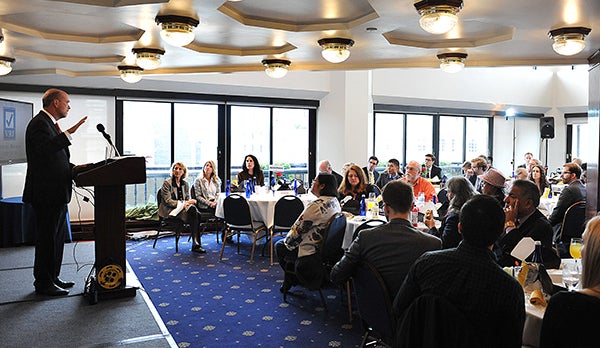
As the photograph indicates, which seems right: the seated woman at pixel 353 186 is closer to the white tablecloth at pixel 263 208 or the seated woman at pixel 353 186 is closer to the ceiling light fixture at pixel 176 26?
the white tablecloth at pixel 263 208

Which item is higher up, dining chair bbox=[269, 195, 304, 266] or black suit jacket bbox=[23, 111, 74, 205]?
black suit jacket bbox=[23, 111, 74, 205]

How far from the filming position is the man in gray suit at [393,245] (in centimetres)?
275

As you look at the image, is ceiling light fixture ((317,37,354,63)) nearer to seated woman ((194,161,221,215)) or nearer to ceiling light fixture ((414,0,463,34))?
ceiling light fixture ((414,0,463,34))

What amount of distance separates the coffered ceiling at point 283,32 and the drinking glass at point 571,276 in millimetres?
1953

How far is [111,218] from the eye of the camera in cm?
392

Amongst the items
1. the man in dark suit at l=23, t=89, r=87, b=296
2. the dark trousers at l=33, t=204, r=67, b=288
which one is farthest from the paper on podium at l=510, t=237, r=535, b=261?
the dark trousers at l=33, t=204, r=67, b=288

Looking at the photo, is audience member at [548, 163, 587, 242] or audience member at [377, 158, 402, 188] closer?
audience member at [548, 163, 587, 242]

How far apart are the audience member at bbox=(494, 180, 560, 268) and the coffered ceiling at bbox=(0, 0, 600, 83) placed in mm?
1430

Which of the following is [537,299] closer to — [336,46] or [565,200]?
[336,46]

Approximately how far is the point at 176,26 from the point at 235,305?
2604 mm

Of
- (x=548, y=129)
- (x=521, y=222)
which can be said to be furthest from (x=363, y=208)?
(x=548, y=129)

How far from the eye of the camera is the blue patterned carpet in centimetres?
388

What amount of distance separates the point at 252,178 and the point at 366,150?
3.13m

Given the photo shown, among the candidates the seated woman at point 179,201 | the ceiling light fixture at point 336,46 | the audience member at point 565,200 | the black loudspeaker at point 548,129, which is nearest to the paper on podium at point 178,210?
the seated woman at point 179,201
